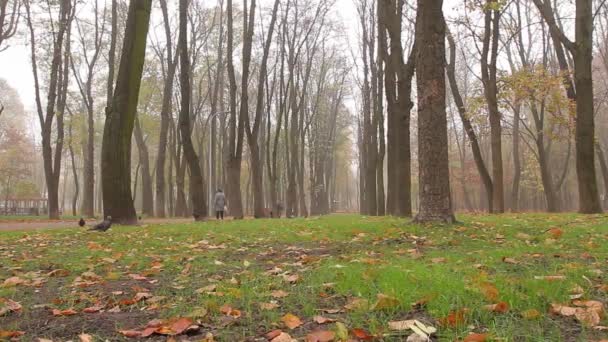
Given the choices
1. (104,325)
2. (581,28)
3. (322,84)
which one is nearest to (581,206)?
(581,28)

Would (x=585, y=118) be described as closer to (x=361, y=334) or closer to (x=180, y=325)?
(x=361, y=334)

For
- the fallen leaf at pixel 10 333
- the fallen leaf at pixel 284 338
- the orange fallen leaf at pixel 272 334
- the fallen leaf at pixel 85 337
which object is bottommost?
the fallen leaf at pixel 10 333

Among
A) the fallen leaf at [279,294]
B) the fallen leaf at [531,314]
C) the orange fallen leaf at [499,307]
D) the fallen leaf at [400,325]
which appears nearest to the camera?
the fallen leaf at [400,325]

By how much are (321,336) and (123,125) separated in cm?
1200

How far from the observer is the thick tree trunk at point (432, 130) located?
8.77 meters

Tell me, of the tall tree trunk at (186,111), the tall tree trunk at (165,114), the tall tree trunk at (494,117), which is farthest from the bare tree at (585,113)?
the tall tree trunk at (165,114)

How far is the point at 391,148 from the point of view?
16141 millimetres

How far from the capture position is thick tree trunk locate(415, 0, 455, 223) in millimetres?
8766

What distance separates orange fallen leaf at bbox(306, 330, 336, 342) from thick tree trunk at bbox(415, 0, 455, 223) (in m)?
6.53

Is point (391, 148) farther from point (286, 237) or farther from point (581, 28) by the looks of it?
point (286, 237)

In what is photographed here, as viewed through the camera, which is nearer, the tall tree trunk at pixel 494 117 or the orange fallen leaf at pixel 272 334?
the orange fallen leaf at pixel 272 334

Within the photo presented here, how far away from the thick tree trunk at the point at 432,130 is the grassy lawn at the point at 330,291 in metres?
2.04

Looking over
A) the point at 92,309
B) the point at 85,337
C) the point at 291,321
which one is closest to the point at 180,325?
the point at 85,337

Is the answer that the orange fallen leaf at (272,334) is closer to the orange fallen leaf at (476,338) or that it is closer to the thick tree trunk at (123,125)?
the orange fallen leaf at (476,338)
